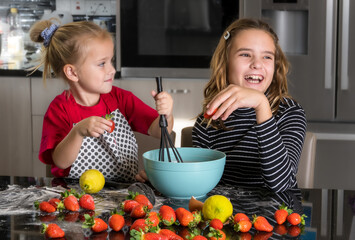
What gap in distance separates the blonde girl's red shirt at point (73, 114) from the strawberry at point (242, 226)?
0.74 metres

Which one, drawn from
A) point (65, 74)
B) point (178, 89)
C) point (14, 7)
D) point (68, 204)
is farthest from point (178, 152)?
point (14, 7)

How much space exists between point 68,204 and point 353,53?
2.04 metres

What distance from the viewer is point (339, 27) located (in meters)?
2.70

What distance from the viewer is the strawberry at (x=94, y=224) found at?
0.92 m

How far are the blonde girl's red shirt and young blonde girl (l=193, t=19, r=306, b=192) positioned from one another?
0.20m

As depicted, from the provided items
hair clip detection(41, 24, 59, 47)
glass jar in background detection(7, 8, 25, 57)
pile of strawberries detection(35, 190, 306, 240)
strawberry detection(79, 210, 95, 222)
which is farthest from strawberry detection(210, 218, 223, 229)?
glass jar in background detection(7, 8, 25, 57)

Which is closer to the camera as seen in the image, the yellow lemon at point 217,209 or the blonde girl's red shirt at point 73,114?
the yellow lemon at point 217,209

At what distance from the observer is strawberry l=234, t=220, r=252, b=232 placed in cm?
92

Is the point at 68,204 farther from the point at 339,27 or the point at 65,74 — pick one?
the point at 339,27

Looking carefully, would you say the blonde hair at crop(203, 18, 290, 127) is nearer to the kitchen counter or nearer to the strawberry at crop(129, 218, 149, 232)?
the kitchen counter

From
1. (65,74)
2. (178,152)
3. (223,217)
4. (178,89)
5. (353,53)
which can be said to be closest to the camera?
(223,217)

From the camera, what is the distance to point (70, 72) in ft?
5.49

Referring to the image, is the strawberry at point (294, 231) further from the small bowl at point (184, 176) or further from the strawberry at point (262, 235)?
the small bowl at point (184, 176)

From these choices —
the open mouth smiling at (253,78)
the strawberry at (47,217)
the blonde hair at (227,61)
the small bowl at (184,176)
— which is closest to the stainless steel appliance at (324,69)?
the blonde hair at (227,61)
